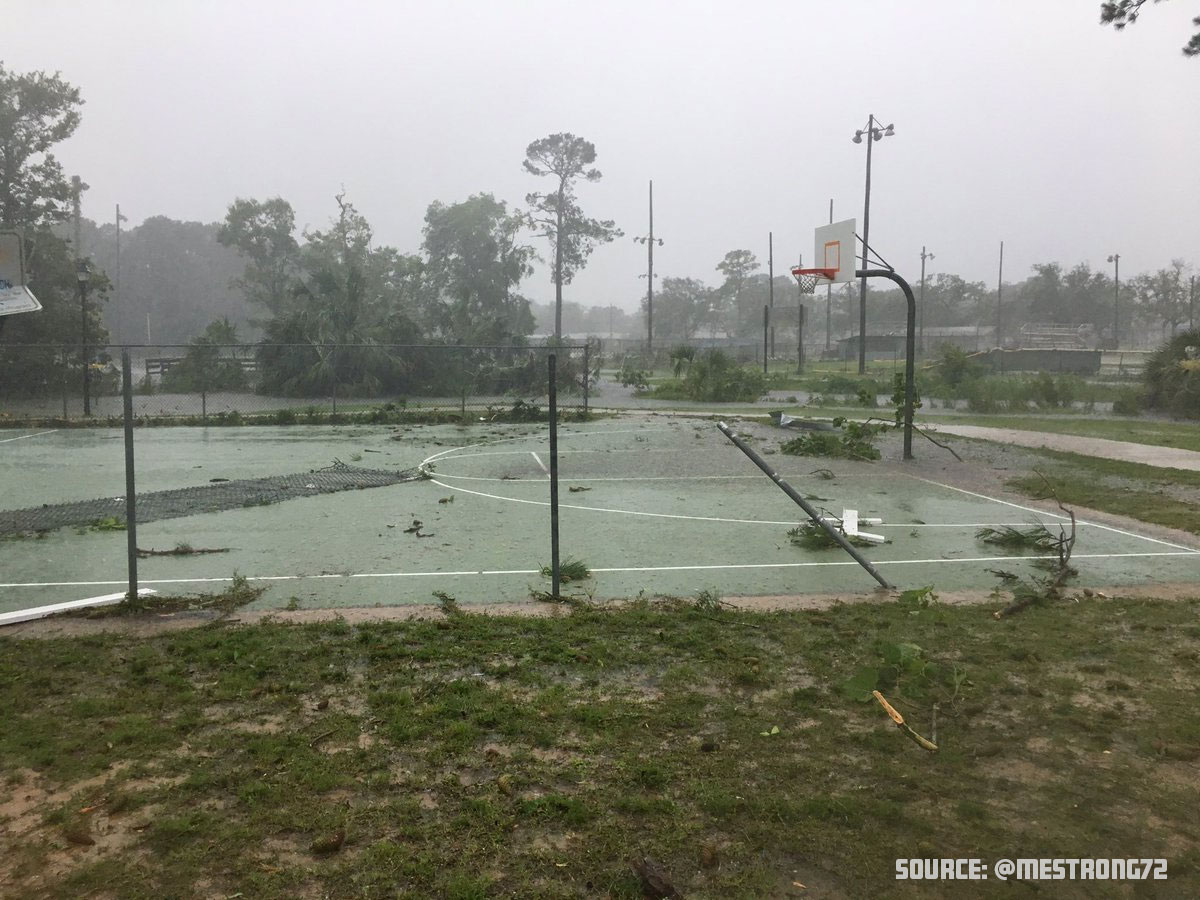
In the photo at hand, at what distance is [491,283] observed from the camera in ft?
190

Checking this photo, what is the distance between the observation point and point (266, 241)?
60.8 meters

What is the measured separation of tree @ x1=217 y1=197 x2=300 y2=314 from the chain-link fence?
2966 cm

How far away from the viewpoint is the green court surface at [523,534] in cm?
675

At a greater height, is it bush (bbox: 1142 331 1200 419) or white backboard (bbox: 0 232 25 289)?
white backboard (bbox: 0 232 25 289)

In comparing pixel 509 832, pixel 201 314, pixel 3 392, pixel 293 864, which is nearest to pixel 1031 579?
pixel 509 832

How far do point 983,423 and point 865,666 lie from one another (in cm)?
1745

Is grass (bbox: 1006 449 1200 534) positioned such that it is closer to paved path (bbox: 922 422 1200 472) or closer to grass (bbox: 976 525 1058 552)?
paved path (bbox: 922 422 1200 472)

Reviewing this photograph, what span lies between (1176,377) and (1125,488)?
14.5 metres

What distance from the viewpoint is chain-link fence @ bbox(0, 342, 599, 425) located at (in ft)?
74.2

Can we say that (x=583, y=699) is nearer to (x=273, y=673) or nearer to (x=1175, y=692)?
(x=273, y=673)

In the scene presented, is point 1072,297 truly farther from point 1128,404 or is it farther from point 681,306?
point 1128,404

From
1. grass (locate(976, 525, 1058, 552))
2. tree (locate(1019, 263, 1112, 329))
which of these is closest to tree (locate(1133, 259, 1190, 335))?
tree (locate(1019, 263, 1112, 329))

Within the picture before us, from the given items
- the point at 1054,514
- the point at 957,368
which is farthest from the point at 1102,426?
the point at 1054,514

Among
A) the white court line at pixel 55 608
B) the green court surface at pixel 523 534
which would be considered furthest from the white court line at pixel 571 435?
the white court line at pixel 55 608
